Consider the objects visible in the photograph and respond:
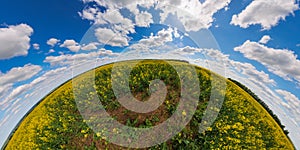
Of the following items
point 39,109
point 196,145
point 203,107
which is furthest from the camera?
point 39,109

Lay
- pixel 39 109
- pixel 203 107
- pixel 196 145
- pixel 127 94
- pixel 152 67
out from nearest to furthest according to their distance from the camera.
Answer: pixel 196 145 → pixel 203 107 → pixel 127 94 → pixel 152 67 → pixel 39 109

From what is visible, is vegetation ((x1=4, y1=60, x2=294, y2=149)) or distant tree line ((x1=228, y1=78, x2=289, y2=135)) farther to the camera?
distant tree line ((x1=228, y1=78, x2=289, y2=135))

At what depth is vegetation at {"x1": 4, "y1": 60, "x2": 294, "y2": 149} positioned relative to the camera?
21.1 ft

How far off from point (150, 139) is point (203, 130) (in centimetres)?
122

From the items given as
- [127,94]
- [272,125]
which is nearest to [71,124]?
[127,94]

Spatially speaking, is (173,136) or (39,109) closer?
(173,136)

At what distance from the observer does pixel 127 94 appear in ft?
23.7

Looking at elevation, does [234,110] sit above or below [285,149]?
above

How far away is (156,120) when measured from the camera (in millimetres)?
6492

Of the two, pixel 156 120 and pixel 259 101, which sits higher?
pixel 259 101

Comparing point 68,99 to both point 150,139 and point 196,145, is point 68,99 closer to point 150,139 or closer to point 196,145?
point 150,139

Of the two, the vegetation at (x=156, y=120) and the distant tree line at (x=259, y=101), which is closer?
the vegetation at (x=156, y=120)

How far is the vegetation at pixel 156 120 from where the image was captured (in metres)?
6.43

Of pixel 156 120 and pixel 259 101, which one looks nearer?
pixel 156 120
